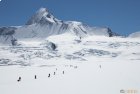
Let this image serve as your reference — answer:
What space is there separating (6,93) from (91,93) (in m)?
11.6

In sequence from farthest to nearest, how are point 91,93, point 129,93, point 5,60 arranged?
point 5,60, point 91,93, point 129,93

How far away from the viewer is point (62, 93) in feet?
109

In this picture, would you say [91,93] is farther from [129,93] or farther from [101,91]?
[129,93]

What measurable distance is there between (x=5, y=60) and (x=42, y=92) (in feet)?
530

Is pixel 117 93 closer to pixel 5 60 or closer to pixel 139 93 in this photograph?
pixel 139 93

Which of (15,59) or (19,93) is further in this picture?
(15,59)

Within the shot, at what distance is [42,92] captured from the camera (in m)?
35.5

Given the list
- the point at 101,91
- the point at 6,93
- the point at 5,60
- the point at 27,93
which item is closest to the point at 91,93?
the point at 101,91

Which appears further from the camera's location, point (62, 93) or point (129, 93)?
point (62, 93)

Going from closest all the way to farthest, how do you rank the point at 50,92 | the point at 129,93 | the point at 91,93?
the point at 129,93 → the point at 91,93 → the point at 50,92

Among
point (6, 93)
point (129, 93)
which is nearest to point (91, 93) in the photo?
point (129, 93)

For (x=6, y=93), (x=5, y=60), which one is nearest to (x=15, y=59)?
(x=5, y=60)

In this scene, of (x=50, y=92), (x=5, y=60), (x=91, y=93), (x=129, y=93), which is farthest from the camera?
(x=5, y=60)

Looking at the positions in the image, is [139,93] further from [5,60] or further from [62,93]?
[5,60]
